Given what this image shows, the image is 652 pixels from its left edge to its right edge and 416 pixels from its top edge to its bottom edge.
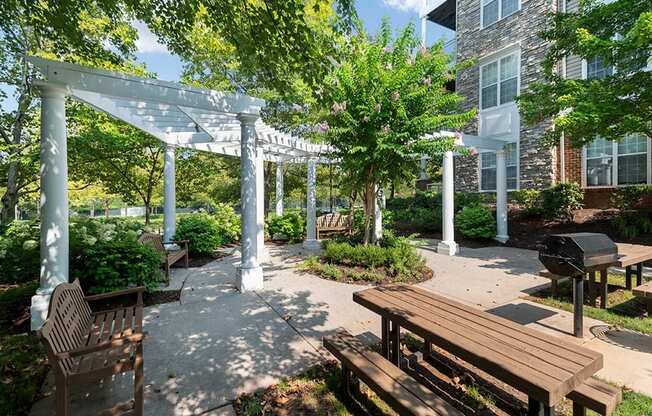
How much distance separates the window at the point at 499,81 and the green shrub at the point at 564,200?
13.4 ft

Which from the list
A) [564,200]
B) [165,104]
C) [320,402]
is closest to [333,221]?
[165,104]

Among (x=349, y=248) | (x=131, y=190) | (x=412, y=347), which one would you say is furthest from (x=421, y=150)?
(x=131, y=190)

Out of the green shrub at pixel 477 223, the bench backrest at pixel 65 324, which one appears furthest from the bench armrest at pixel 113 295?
the green shrub at pixel 477 223

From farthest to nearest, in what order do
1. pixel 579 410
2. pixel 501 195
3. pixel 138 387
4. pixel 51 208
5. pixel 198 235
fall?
pixel 501 195 → pixel 198 235 → pixel 51 208 → pixel 138 387 → pixel 579 410

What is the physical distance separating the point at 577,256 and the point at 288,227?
28.8 feet

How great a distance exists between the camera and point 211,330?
3.66 meters

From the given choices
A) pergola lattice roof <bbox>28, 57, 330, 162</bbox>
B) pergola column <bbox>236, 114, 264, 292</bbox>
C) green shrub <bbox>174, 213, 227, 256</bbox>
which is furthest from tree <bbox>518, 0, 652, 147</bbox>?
green shrub <bbox>174, 213, 227, 256</bbox>

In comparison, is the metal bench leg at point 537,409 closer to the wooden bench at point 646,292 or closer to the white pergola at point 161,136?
the wooden bench at point 646,292

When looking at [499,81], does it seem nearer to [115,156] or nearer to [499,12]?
[499,12]

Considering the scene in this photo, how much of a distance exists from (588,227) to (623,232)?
1.12 meters

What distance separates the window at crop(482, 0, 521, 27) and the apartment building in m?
0.04

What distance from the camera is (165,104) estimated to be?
494 centimetres

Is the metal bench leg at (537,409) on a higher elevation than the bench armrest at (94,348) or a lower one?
lower

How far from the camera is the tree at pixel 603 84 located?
545cm
